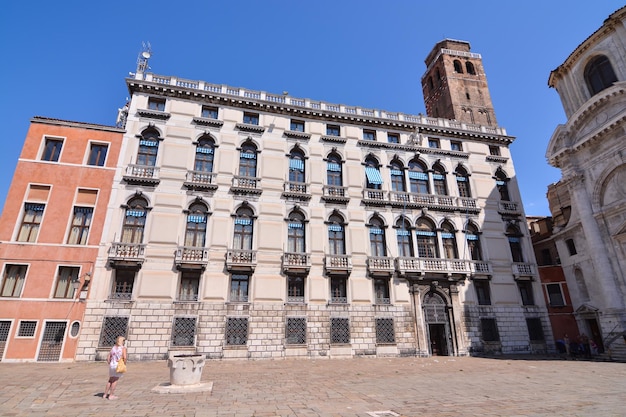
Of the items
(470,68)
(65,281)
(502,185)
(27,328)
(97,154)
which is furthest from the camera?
(470,68)

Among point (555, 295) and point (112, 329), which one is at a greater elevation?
point (555, 295)

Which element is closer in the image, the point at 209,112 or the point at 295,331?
the point at 295,331

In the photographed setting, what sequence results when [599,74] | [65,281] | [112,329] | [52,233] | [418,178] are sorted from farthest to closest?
[418,178] < [599,74] < [52,233] < [65,281] < [112,329]

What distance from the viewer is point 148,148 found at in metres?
22.6

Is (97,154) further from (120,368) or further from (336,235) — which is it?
(120,368)

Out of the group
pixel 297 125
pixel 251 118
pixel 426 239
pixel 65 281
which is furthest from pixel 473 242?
pixel 65 281

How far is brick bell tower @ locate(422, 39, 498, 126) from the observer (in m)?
35.8

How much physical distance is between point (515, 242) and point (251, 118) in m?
22.9

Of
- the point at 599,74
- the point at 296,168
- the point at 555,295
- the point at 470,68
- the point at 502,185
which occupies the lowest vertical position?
the point at 555,295

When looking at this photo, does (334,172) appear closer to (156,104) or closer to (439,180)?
(439,180)

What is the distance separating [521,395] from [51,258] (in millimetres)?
22793

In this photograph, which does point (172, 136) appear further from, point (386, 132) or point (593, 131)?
point (593, 131)

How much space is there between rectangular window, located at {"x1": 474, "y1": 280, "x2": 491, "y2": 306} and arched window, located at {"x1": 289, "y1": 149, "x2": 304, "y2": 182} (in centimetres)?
1512

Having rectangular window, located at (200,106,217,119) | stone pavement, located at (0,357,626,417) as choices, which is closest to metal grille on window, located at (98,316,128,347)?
stone pavement, located at (0,357,626,417)
